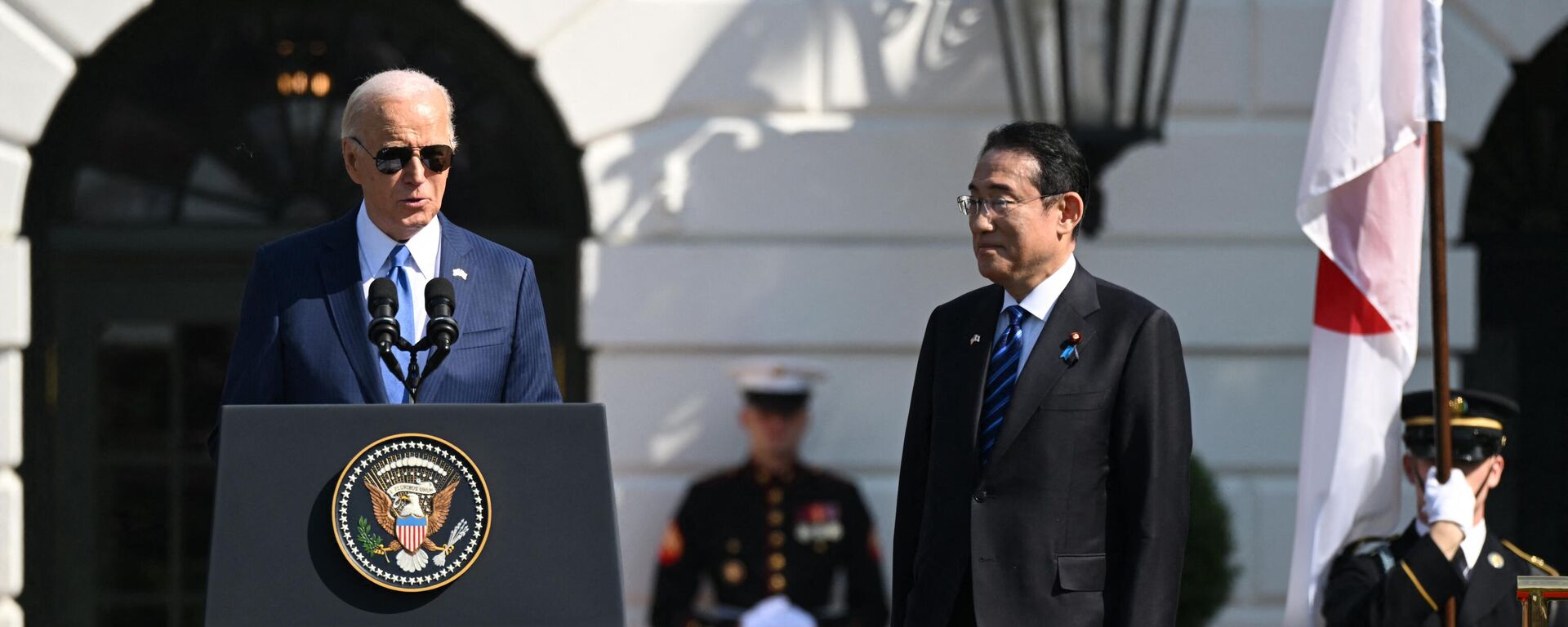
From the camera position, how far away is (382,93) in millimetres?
3365

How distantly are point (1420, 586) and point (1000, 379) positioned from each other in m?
1.69

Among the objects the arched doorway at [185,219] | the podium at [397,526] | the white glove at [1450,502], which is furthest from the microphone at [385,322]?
the arched doorway at [185,219]

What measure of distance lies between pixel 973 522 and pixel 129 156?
479cm

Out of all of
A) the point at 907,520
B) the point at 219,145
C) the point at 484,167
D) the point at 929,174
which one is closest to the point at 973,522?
the point at 907,520

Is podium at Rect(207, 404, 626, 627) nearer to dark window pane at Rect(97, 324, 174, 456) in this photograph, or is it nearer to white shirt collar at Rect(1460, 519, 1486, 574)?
white shirt collar at Rect(1460, 519, 1486, 574)

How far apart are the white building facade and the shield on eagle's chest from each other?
13.5ft

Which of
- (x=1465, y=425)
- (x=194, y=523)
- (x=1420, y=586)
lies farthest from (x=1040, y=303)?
(x=194, y=523)

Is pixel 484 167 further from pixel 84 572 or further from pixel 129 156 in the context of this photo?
pixel 84 572

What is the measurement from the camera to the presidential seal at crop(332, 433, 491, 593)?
2.95 metres

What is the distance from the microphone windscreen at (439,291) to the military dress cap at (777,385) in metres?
Result: 3.63

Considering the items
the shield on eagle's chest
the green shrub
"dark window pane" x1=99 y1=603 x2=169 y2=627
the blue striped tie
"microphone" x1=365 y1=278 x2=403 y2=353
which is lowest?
"dark window pane" x1=99 y1=603 x2=169 y2=627

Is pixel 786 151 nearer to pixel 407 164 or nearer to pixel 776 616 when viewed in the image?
pixel 776 616

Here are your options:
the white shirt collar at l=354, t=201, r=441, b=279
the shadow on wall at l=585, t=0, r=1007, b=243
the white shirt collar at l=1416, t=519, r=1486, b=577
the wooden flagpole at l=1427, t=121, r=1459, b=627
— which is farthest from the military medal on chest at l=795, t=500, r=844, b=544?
the white shirt collar at l=354, t=201, r=441, b=279

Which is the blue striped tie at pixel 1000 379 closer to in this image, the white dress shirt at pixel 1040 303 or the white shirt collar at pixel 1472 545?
the white dress shirt at pixel 1040 303
